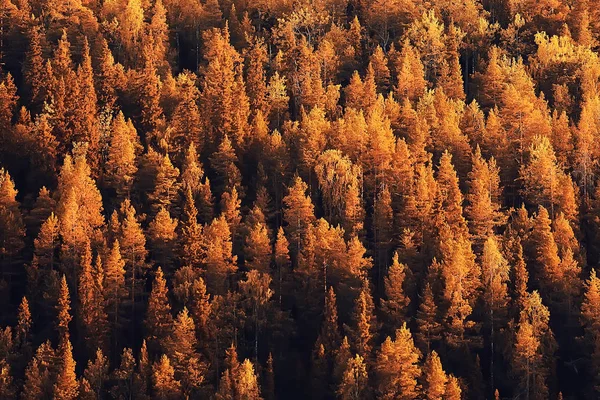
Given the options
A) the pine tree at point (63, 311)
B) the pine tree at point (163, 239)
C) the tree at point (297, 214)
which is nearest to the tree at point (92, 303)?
the pine tree at point (63, 311)

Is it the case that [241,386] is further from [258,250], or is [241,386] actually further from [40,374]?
[40,374]

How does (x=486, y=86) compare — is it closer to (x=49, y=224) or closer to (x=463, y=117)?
(x=463, y=117)

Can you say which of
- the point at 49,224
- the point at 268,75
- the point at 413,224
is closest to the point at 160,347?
the point at 49,224

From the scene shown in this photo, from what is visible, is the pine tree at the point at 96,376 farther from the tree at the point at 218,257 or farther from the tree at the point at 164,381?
the tree at the point at 218,257

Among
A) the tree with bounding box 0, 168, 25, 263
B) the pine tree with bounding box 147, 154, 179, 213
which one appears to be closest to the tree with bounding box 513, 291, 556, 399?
the pine tree with bounding box 147, 154, 179, 213

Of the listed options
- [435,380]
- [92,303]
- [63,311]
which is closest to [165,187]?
[92,303]
